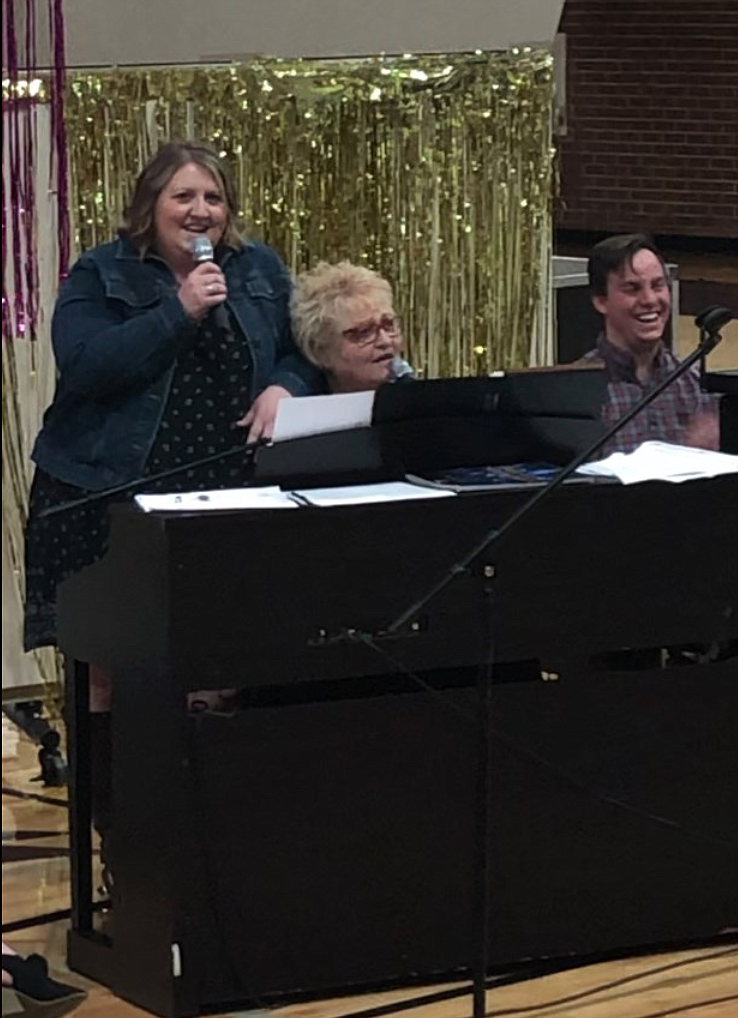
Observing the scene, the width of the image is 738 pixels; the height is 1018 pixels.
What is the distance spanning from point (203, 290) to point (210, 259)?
0.25 feet

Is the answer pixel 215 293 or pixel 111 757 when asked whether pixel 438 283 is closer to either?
pixel 215 293

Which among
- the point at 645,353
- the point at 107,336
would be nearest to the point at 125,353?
the point at 107,336

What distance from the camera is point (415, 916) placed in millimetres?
3732

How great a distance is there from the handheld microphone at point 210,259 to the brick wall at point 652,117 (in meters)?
10.7

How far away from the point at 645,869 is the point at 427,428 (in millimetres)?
896

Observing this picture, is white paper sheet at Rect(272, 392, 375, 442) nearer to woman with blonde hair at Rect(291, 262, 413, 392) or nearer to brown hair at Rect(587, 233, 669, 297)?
woman with blonde hair at Rect(291, 262, 413, 392)

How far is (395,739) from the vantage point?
3664 millimetres

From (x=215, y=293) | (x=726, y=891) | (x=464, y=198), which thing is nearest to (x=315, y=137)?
(x=464, y=198)

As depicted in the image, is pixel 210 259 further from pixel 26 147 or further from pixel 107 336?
pixel 26 147

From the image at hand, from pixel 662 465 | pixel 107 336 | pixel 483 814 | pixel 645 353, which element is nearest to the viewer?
pixel 483 814

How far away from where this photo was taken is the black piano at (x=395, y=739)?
140 inches

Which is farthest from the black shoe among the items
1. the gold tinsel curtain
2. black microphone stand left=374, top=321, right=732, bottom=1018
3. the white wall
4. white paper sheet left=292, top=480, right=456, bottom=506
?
the white wall

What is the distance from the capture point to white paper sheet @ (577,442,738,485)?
12.5ft

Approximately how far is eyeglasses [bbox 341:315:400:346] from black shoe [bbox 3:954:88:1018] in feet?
4.16
